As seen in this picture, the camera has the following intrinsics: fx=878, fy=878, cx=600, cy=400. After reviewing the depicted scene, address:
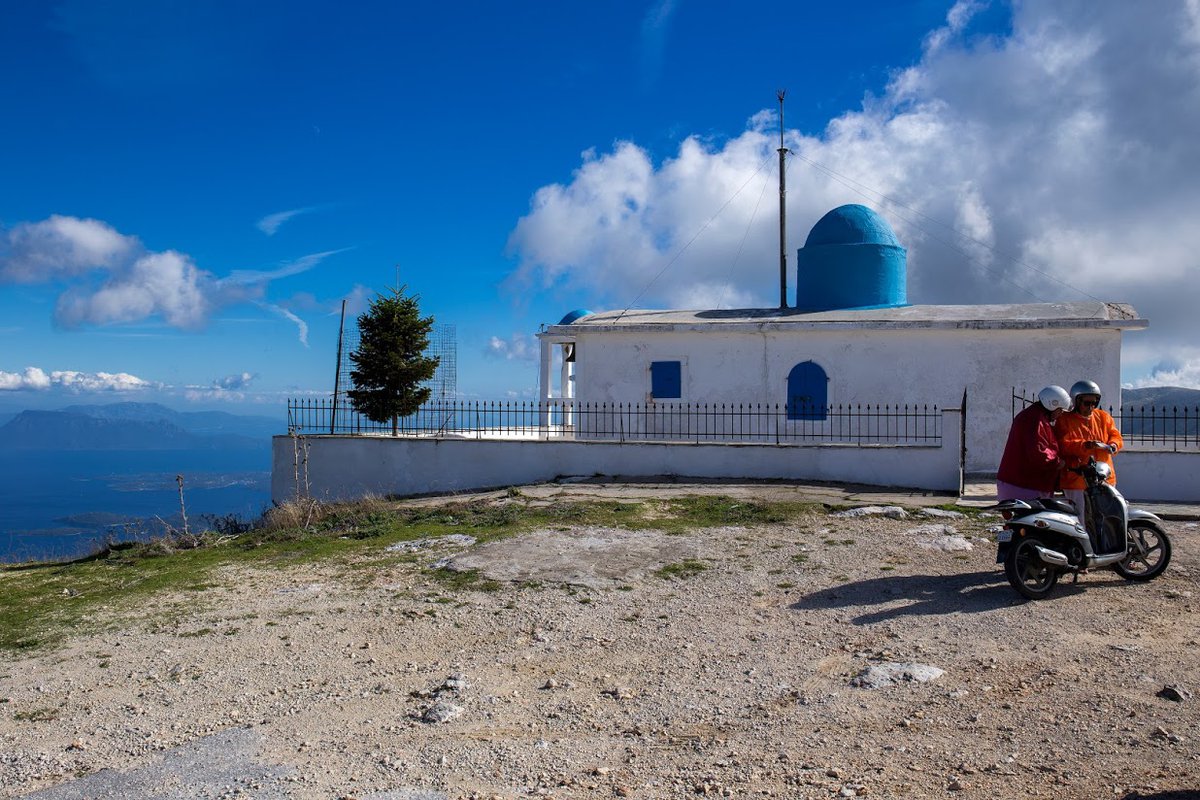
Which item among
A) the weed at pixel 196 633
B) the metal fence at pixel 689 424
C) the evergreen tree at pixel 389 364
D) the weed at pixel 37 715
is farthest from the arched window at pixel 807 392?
the weed at pixel 37 715

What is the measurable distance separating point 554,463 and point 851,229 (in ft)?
31.1

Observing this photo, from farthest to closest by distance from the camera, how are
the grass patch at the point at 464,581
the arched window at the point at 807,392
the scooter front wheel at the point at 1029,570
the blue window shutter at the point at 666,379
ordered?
1. the blue window shutter at the point at 666,379
2. the arched window at the point at 807,392
3. the grass patch at the point at 464,581
4. the scooter front wheel at the point at 1029,570

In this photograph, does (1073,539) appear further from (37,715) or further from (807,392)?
(807,392)

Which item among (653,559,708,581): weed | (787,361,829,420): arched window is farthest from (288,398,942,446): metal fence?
(653,559,708,581): weed

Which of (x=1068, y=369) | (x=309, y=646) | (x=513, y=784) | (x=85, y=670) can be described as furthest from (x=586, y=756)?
(x=1068, y=369)

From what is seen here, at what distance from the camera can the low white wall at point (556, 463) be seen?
14.2 metres

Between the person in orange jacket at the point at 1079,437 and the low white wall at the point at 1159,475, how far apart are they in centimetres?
623

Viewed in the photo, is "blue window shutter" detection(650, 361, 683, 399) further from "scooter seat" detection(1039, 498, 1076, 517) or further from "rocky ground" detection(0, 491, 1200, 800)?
"scooter seat" detection(1039, 498, 1076, 517)

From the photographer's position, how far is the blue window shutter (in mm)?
18359

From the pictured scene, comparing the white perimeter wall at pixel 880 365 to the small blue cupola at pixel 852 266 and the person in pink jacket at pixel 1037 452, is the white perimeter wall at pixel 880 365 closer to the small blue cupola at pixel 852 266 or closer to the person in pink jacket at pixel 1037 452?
the small blue cupola at pixel 852 266

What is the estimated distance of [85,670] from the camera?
6.47m

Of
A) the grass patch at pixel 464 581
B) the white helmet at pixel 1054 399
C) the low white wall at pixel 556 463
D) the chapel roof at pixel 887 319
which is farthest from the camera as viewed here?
the chapel roof at pixel 887 319

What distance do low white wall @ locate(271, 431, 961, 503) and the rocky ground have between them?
540cm

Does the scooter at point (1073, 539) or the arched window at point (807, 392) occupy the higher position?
the arched window at point (807, 392)
